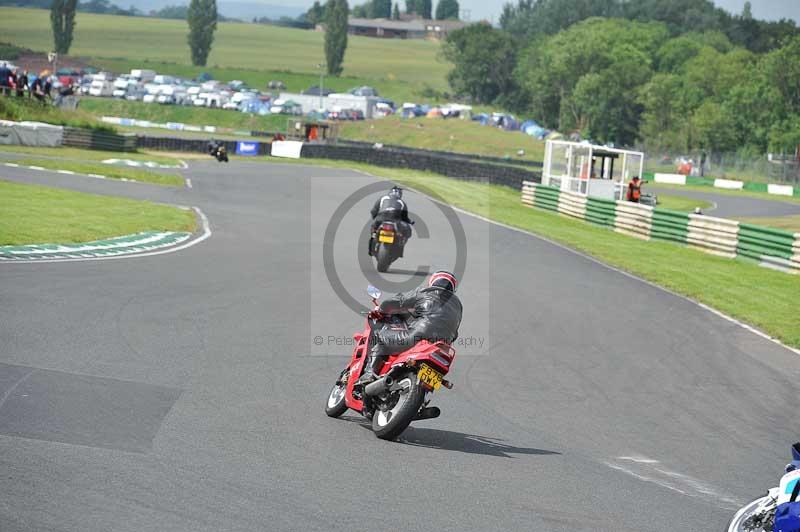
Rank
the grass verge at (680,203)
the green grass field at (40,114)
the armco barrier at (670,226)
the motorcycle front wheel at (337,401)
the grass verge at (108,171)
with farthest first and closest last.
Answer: the grass verge at (680,203) < the green grass field at (40,114) < the grass verge at (108,171) < the armco barrier at (670,226) < the motorcycle front wheel at (337,401)

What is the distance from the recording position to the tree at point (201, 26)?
144500 mm

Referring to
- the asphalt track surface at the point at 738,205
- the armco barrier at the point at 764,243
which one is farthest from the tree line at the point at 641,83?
the armco barrier at the point at 764,243

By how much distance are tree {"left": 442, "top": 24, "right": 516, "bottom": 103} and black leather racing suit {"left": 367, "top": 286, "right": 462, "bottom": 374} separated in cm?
14271

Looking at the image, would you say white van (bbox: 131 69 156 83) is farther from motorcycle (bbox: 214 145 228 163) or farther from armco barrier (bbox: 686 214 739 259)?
armco barrier (bbox: 686 214 739 259)

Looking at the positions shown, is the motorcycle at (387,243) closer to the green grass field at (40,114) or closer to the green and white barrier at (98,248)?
the green and white barrier at (98,248)

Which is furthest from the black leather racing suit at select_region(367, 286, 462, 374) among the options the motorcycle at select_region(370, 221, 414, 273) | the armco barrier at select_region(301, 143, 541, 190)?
the armco barrier at select_region(301, 143, 541, 190)

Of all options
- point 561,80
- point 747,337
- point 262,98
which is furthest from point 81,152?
point 561,80

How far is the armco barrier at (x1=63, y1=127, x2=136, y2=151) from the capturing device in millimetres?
46938

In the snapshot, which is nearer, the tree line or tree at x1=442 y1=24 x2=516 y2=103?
the tree line

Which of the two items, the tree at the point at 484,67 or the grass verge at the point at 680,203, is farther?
the tree at the point at 484,67

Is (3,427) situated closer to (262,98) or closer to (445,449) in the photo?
(445,449)

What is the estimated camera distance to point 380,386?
8578mm

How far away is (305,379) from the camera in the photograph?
1068cm

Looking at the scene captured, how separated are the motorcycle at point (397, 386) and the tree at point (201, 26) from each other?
141 meters
